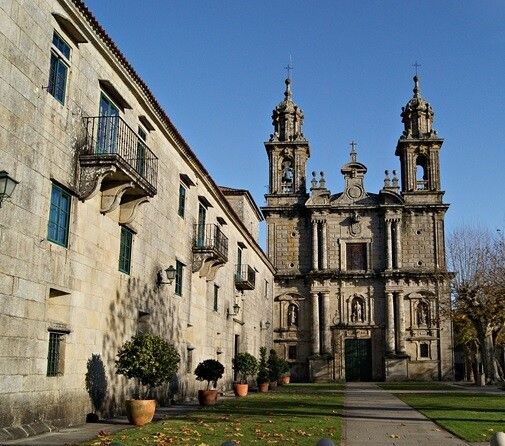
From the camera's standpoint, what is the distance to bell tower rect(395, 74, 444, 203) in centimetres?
4962

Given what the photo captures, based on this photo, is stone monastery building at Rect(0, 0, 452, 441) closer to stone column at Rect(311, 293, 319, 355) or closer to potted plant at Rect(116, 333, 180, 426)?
potted plant at Rect(116, 333, 180, 426)

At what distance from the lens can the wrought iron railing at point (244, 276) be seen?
3362 centimetres

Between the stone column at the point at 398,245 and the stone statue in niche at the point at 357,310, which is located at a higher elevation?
the stone column at the point at 398,245

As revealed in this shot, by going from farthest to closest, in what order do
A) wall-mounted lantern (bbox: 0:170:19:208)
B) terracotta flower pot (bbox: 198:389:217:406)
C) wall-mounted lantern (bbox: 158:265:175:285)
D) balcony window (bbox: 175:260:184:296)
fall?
1. balcony window (bbox: 175:260:184:296)
2. terracotta flower pot (bbox: 198:389:217:406)
3. wall-mounted lantern (bbox: 158:265:175:285)
4. wall-mounted lantern (bbox: 0:170:19:208)

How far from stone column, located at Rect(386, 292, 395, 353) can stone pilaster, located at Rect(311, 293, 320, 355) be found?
504cm

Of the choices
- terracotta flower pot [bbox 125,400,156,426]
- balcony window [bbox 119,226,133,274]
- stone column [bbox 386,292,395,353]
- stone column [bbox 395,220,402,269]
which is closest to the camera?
terracotta flower pot [bbox 125,400,156,426]

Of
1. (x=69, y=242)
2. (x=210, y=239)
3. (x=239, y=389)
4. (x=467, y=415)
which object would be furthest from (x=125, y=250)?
(x=239, y=389)

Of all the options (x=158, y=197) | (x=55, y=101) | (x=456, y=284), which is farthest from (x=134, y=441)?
Answer: (x=456, y=284)

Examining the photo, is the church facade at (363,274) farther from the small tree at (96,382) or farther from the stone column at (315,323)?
the small tree at (96,382)

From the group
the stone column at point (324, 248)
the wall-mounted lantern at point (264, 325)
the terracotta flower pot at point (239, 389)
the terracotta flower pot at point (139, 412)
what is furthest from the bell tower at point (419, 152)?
the terracotta flower pot at point (139, 412)

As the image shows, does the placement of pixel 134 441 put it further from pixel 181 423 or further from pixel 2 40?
pixel 2 40

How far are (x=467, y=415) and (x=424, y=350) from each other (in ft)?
100

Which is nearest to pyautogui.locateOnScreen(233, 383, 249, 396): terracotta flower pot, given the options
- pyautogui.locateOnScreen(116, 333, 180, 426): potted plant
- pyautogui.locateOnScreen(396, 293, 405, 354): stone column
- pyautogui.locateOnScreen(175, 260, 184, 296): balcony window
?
pyautogui.locateOnScreen(175, 260, 184, 296): balcony window

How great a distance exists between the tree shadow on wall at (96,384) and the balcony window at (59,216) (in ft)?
10.3
